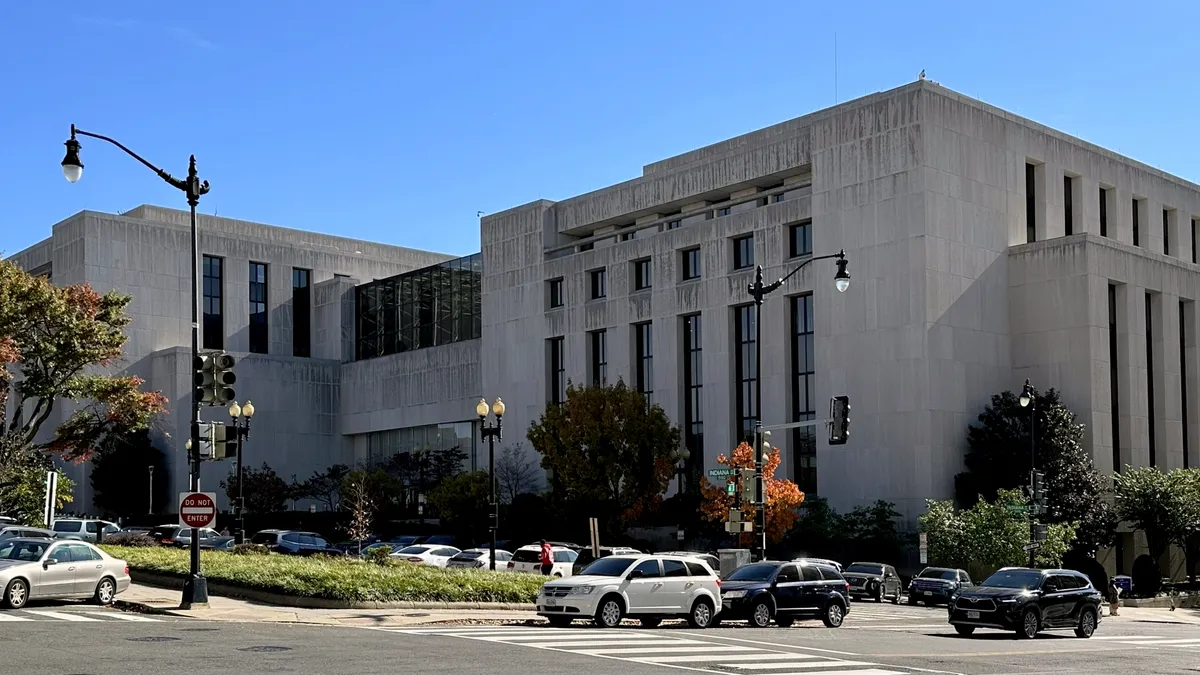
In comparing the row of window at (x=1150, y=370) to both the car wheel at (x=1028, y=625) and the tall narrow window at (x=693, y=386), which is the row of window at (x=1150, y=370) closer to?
the tall narrow window at (x=693, y=386)

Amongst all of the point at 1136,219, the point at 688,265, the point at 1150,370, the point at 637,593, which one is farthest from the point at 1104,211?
the point at 637,593

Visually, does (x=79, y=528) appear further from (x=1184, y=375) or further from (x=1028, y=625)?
(x=1184, y=375)

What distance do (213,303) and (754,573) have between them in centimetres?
7749

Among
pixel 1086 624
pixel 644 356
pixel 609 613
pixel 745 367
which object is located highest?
pixel 644 356

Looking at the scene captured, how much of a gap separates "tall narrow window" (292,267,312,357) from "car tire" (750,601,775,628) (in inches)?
3136

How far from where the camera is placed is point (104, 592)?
1188 inches

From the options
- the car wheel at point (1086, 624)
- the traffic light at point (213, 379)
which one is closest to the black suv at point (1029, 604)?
the car wheel at point (1086, 624)

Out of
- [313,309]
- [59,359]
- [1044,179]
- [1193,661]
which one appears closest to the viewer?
[1193,661]

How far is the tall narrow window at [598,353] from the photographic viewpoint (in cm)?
8075

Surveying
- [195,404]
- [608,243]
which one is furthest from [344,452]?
[195,404]

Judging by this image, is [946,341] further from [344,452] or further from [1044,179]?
[344,452]

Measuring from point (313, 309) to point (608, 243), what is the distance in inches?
1301

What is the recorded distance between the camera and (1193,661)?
25.4 meters

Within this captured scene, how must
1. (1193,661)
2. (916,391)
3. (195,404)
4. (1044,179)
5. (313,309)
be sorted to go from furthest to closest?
(313,309) → (1044,179) → (916,391) → (195,404) → (1193,661)
